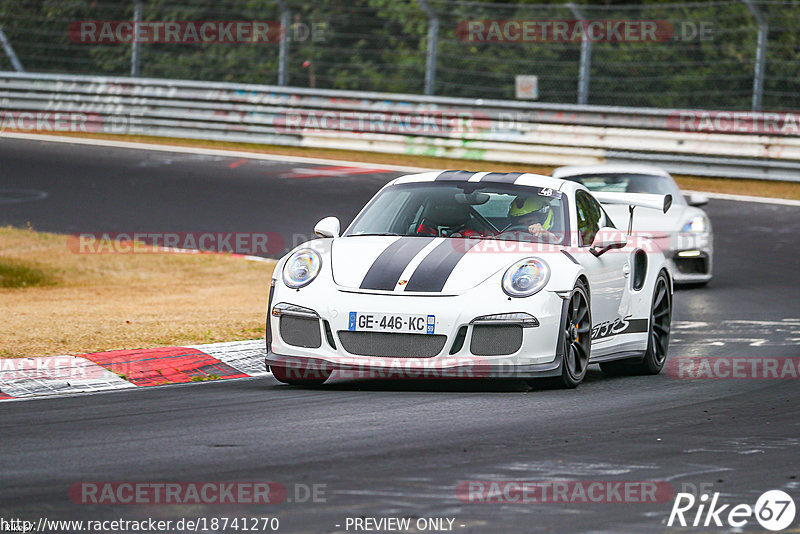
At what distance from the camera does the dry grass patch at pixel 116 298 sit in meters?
9.45

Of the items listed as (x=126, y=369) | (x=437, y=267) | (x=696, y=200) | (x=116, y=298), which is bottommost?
(x=116, y=298)

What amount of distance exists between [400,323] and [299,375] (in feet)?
2.60

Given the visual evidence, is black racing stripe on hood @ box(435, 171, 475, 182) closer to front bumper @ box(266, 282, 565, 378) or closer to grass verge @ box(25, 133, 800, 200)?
front bumper @ box(266, 282, 565, 378)

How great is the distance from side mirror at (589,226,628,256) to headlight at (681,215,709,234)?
5920mm

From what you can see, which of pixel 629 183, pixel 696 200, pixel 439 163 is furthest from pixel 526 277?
pixel 439 163

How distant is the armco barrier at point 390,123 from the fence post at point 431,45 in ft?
1.27

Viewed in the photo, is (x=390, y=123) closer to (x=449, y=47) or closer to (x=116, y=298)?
(x=449, y=47)

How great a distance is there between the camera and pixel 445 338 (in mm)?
7285

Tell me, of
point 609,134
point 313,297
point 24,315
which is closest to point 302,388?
point 313,297

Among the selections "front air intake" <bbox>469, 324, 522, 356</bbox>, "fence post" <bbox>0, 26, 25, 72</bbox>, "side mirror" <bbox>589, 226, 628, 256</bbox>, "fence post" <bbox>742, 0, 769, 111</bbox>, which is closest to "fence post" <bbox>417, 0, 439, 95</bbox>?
"fence post" <bbox>742, 0, 769, 111</bbox>

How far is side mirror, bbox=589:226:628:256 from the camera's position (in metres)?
8.38

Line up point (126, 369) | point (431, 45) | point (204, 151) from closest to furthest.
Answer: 1. point (126, 369)
2. point (431, 45)
3. point (204, 151)

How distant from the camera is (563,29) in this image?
76.9 ft

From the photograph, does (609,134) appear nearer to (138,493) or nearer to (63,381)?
(63,381)
